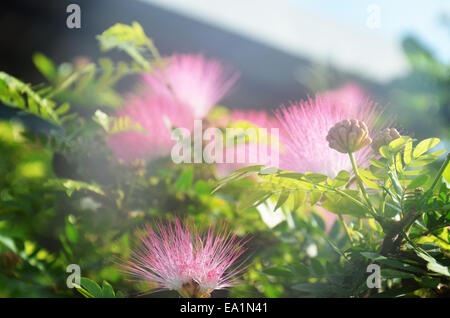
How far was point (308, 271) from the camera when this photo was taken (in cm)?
44

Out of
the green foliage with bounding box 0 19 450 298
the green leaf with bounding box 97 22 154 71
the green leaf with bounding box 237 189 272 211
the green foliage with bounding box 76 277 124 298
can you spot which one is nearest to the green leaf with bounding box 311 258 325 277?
the green foliage with bounding box 0 19 450 298

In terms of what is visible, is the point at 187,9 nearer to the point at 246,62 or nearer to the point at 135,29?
the point at 246,62

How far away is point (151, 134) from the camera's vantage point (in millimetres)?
605

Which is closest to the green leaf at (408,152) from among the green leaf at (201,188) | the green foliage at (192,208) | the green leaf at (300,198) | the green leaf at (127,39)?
the green foliage at (192,208)

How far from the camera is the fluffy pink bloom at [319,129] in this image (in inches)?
16.4

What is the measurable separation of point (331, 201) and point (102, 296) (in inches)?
9.2

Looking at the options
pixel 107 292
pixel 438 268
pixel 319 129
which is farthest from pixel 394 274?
pixel 107 292

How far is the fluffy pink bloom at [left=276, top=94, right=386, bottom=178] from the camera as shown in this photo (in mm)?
417

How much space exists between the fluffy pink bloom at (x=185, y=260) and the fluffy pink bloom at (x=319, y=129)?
12 cm

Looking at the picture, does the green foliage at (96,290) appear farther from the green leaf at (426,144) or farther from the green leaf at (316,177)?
the green leaf at (426,144)

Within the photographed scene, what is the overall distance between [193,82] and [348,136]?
0.36 metres

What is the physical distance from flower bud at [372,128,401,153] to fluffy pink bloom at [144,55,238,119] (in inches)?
12.6

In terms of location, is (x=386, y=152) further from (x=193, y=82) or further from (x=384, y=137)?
(x=193, y=82)
